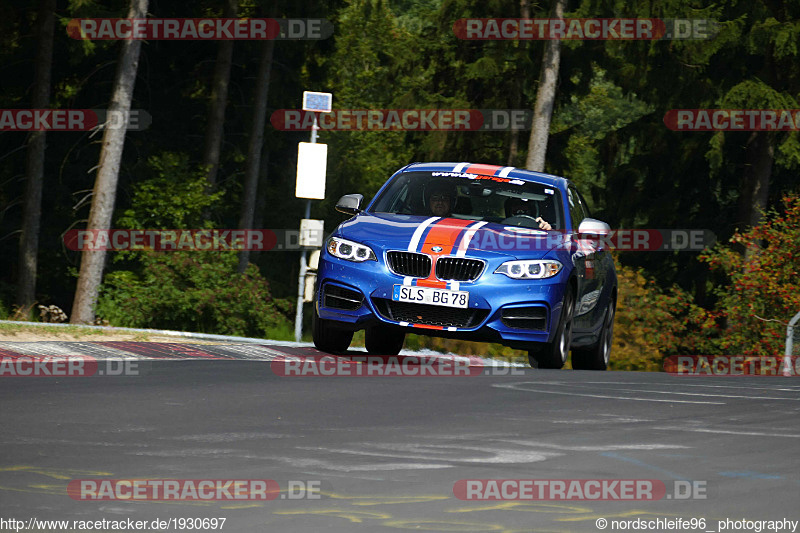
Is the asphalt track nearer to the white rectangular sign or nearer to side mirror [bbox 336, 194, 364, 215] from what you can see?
side mirror [bbox 336, 194, 364, 215]

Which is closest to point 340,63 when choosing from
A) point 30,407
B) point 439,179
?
point 439,179

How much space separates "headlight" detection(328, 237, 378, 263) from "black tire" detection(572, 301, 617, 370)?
12.3 feet

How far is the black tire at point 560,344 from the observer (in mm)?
13000

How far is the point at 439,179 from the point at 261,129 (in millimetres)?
29862

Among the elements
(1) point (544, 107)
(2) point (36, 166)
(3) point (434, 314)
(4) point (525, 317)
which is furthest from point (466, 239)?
(2) point (36, 166)

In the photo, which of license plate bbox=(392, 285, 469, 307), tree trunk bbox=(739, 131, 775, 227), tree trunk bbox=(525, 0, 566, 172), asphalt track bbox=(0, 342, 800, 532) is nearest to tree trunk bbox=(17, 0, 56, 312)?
tree trunk bbox=(525, 0, 566, 172)

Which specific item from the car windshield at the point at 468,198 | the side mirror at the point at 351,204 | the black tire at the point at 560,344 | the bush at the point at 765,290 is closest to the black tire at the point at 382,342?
the car windshield at the point at 468,198

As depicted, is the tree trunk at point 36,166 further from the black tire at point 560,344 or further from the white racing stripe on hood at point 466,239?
the white racing stripe on hood at point 466,239

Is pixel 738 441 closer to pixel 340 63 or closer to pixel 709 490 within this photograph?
pixel 709 490

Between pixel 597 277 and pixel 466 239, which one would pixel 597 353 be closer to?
pixel 597 277

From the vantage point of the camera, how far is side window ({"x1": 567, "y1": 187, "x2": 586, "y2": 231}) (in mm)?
14197

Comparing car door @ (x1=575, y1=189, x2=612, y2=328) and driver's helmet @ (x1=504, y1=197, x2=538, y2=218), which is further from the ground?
driver's helmet @ (x1=504, y1=197, x2=538, y2=218)

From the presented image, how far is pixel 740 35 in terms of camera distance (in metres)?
36.2

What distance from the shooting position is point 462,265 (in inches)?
487
